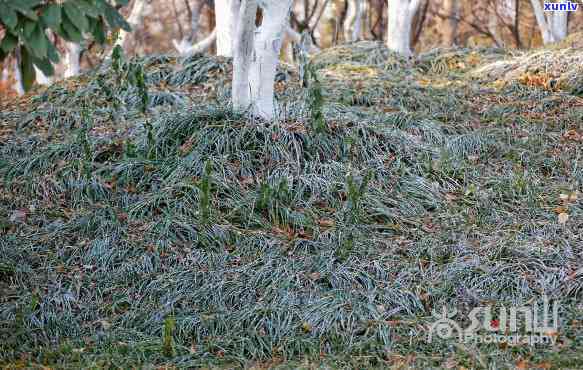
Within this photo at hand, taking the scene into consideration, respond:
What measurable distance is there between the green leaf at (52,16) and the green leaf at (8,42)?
223mm

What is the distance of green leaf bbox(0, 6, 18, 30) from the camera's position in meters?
4.15

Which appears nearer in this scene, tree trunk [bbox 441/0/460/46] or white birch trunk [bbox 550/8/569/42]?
white birch trunk [bbox 550/8/569/42]

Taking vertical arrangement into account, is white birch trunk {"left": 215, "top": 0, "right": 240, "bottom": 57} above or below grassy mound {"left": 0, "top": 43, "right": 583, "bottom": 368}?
above

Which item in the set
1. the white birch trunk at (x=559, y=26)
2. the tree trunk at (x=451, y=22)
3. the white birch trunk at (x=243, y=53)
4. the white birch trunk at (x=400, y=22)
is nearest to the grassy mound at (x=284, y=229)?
the white birch trunk at (x=243, y=53)

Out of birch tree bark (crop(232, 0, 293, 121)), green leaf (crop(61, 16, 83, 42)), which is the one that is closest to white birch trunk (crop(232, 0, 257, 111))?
birch tree bark (crop(232, 0, 293, 121))

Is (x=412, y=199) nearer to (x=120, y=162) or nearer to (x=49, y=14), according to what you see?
(x=120, y=162)

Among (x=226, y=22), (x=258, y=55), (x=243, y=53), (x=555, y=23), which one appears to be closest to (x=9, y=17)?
(x=243, y=53)

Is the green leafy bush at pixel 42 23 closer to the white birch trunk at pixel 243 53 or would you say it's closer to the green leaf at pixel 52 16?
the green leaf at pixel 52 16

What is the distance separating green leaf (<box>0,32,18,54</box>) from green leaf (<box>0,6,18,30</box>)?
214 mm

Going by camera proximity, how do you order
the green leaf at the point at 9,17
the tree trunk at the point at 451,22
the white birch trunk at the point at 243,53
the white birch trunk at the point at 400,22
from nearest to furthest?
the green leaf at the point at 9,17
the white birch trunk at the point at 243,53
the white birch trunk at the point at 400,22
the tree trunk at the point at 451,22

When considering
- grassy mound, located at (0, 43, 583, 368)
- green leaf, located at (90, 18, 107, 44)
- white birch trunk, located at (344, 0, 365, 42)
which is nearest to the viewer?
green leaf, located at (90, 18, 107, 44)

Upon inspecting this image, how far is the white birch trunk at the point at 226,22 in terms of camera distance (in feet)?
35.0

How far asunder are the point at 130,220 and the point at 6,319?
59.5 inches

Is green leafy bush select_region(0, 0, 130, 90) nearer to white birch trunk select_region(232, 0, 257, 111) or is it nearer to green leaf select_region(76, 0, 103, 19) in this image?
green leaf select_region(76, 0, 103, 19)
